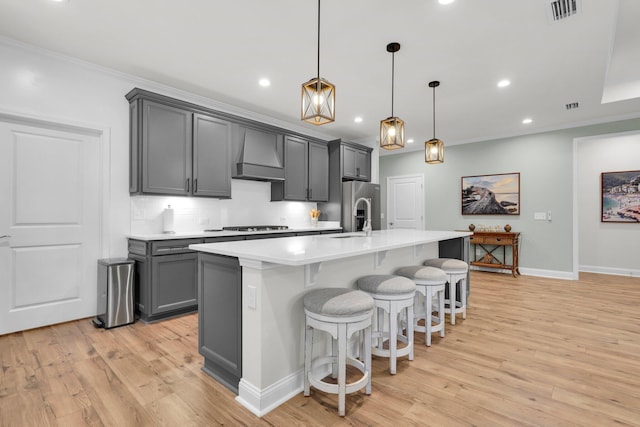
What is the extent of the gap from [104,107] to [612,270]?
8630 mm

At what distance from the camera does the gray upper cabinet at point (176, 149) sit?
3.52 m

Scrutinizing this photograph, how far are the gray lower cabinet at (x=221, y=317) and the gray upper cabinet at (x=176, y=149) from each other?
1.81 m

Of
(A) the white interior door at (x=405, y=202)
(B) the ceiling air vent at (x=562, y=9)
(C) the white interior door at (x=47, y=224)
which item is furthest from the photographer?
(A) the white interior door at (x=405, y=202)

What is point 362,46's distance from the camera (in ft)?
9.92

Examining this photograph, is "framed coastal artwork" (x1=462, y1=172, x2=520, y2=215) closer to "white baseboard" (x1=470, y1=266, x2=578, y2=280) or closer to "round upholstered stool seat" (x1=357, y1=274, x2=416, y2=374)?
"white baseboard" (x1=470, y1=266, x2=578, y2=280)

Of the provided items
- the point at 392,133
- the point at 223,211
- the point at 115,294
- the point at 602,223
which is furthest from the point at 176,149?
the point at 602,223

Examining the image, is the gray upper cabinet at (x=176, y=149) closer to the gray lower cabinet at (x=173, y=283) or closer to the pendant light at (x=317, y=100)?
the gray lower cabinet at (x=173, y=283)

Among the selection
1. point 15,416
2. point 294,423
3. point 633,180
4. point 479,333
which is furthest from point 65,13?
point 633,180

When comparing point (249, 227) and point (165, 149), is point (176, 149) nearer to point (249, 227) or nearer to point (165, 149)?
point (165, 149)

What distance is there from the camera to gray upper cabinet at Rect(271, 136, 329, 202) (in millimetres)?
5207

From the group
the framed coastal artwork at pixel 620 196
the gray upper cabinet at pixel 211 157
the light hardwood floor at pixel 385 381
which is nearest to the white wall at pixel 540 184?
the framed coastal artwork at pixel 620 196

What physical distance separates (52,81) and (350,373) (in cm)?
396

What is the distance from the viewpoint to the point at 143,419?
175cm

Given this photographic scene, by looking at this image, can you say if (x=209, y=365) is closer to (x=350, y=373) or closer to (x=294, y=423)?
(x=294, y=423)
